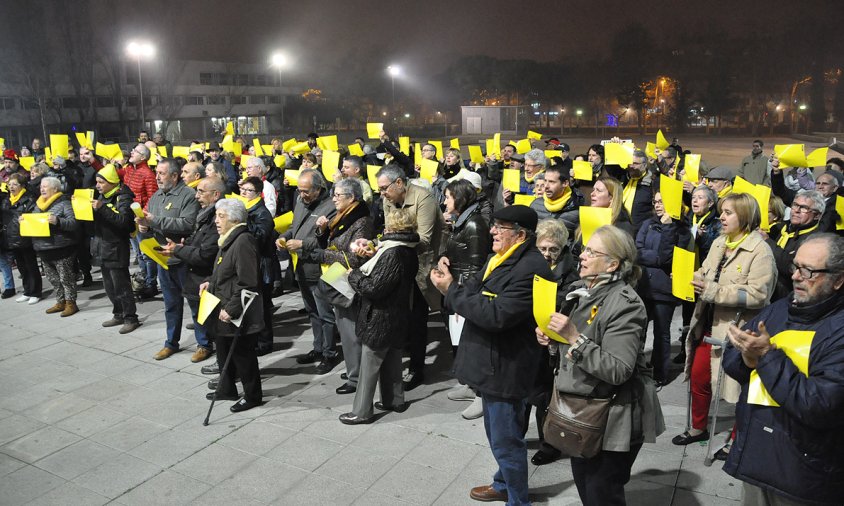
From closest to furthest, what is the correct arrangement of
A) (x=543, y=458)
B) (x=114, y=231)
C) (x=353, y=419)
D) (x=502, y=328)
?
(x=502, y=328) → (x=543, y=458) → (x=353, y=419) → (x=114, y=231)

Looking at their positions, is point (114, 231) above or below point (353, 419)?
above

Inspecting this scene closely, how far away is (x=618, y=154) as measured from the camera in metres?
8.03

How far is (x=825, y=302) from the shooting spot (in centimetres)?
289

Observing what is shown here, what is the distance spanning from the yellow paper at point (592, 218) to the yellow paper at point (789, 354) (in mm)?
2735

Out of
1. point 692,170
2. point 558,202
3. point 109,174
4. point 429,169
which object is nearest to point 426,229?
Answer: point 558,202

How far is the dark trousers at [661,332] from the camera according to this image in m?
6.25

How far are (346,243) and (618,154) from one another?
3.71 m

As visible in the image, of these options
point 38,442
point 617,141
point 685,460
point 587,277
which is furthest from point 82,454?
point 617,141

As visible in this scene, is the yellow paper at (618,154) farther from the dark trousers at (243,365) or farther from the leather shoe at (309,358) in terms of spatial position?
the dark trousers at (243,365)

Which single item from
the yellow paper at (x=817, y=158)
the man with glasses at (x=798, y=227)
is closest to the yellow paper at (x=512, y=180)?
the man with glasses at (x=798, y=227)

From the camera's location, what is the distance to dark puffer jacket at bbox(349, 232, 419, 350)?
5566 mm

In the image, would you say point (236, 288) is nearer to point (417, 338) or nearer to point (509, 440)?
point (417, 338)

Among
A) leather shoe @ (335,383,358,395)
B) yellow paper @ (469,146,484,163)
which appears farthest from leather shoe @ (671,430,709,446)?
yellow paper @ (469,146,484,163)

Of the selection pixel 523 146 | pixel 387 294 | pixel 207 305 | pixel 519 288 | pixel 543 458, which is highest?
pixel 523 146
